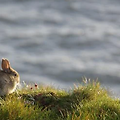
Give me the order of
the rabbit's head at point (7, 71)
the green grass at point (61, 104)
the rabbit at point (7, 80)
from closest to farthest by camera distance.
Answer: the green grass at point (61, 104) < the rabbit at point (7, 80) < the rabbit's head at point (7, 71)

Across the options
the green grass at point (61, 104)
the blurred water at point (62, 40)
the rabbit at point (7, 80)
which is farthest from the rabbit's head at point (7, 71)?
the blurred water at point (62, 40)

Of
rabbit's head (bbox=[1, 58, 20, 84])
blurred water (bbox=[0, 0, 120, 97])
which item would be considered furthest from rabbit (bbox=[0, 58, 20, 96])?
blurred water (bbox=[0, 0, 120, 97])

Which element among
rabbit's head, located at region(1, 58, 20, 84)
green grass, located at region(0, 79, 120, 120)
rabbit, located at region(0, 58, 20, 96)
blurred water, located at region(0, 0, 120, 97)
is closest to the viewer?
green grass, located at region(0, 79, 120, 120)

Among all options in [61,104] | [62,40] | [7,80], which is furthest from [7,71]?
[62,40]

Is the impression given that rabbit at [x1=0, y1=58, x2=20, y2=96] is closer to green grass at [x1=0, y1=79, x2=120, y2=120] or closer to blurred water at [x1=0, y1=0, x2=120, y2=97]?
green grass at [x1=0, y1=79, x2=120, y2=120]

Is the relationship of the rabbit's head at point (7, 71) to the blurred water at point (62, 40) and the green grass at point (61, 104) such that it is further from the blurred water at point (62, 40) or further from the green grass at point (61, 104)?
the blurred water at point (62, 40)
